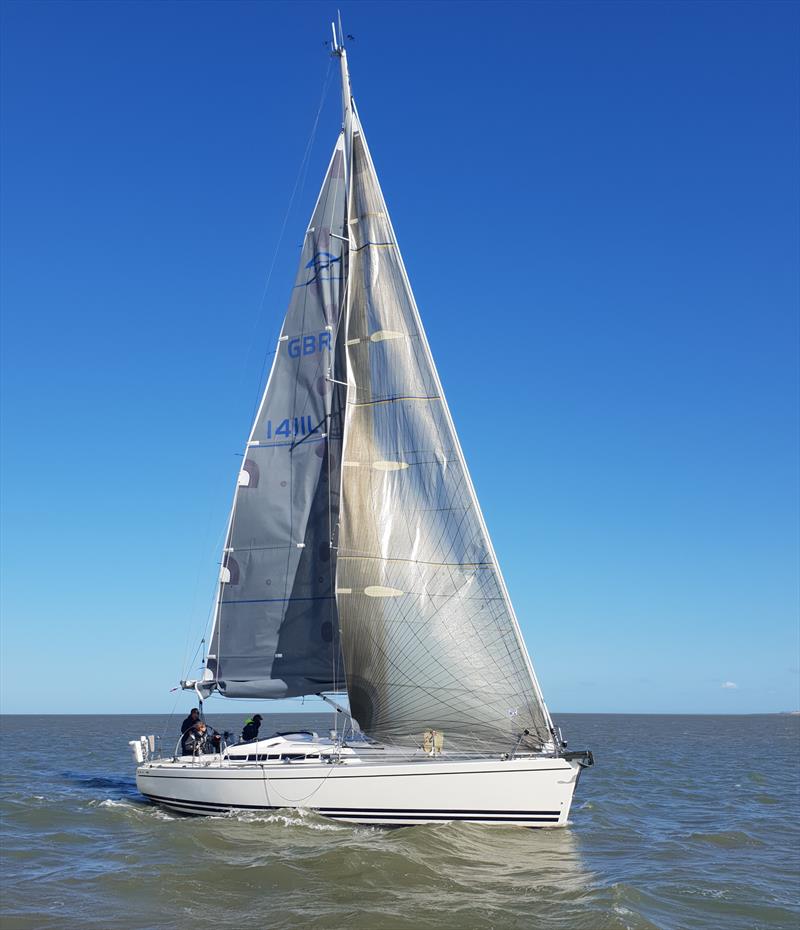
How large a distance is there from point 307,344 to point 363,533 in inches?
230

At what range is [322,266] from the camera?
23438mm

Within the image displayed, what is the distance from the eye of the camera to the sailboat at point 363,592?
59.4 ft

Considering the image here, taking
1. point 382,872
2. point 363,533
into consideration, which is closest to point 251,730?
point 363,533

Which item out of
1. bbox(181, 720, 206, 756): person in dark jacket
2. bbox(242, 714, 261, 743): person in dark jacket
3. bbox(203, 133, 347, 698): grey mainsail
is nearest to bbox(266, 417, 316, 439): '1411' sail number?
bbox(203, 133, 347, 698): grey mainsail

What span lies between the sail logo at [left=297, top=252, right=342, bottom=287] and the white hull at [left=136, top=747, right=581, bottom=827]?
1201cm

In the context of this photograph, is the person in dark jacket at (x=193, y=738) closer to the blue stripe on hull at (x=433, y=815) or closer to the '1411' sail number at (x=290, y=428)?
the blue stripe on hull at (x=433, y=815)

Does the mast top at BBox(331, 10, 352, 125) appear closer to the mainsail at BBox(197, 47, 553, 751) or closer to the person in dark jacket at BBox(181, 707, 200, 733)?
the mainsail at BBox(197, 47, 553, 751)

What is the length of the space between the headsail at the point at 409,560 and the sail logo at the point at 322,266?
1.94 m

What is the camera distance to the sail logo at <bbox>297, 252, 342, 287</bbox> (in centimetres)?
2334

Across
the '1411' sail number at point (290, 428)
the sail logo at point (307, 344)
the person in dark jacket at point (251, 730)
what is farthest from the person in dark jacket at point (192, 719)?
the sail logo at point (307, 344)

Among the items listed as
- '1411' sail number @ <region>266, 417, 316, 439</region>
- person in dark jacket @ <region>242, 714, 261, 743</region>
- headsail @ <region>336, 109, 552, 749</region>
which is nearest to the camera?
headsail @ <region>336, 109, 552, 749</region>

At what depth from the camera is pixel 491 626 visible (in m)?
Answer: 18.9

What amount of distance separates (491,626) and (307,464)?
6.74 meters

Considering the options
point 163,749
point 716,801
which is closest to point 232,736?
point 163,749
